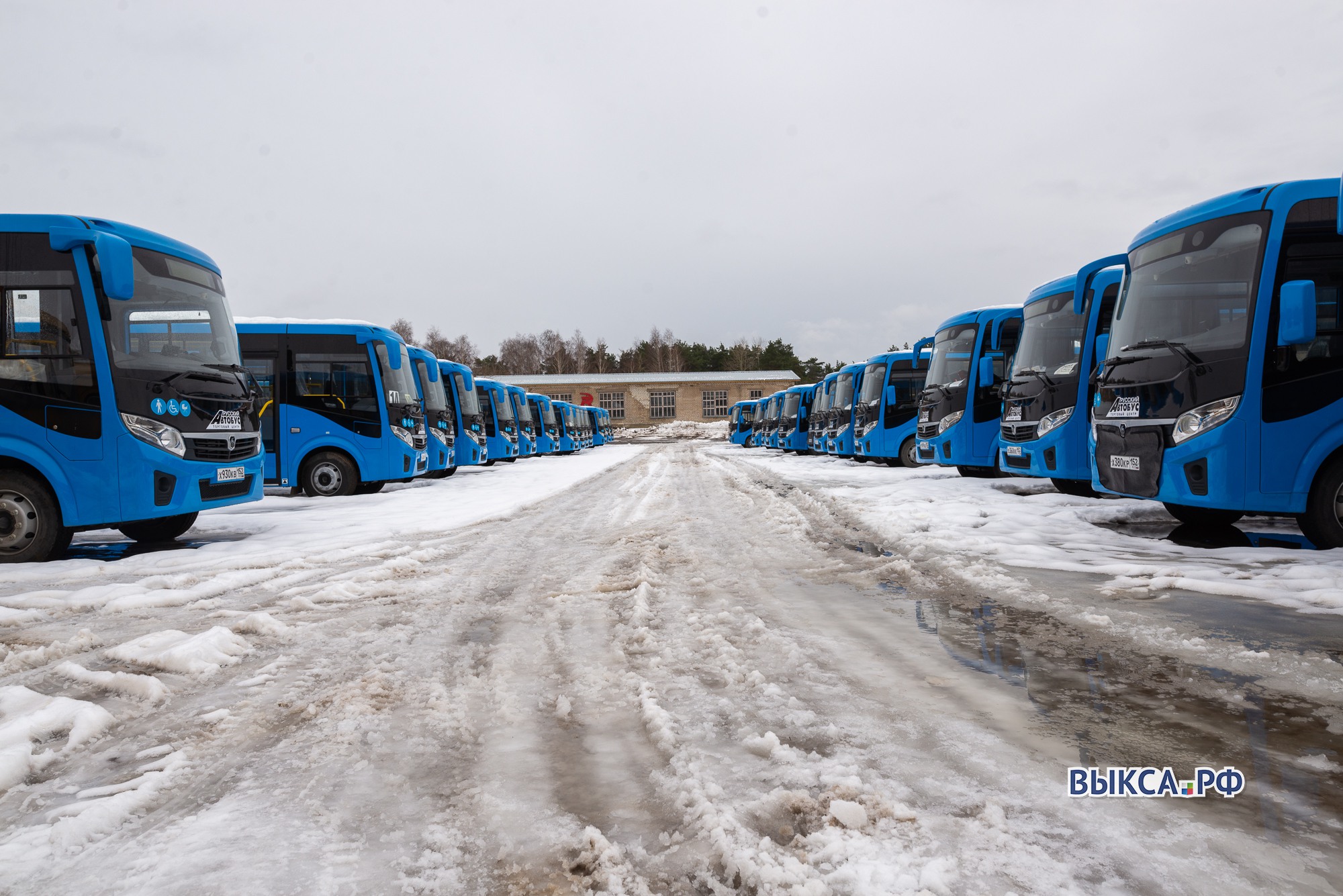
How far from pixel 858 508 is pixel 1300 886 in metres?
7.43

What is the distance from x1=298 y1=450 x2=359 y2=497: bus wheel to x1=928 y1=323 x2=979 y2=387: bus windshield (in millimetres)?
11032

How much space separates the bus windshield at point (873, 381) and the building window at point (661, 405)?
51.3m

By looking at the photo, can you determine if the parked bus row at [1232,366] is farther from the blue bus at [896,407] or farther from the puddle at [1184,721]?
the blue bus at [896,407]

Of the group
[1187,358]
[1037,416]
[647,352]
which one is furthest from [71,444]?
[647,352]

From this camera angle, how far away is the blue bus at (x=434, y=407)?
49.7 feet

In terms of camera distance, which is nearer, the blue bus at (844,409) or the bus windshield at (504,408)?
the blue bus at (844,409)

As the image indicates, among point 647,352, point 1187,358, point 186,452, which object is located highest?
point 647,352

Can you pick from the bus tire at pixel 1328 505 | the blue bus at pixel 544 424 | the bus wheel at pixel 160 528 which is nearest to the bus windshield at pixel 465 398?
the blue bus at pixel 544 424

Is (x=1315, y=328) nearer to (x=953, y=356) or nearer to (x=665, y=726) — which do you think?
(x=665, y=726)

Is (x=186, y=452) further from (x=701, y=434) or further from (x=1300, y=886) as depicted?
(x=701, y=434)

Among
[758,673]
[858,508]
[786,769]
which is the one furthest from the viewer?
[858,508]

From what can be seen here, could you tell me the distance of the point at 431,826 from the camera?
186 centimetres

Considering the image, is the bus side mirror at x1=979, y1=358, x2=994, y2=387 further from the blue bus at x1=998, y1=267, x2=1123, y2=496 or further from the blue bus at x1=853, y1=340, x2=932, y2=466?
the blue bus at x1=853, y1=340, x2=932, y2=466

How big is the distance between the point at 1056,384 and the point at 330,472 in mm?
11272
